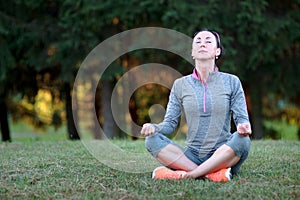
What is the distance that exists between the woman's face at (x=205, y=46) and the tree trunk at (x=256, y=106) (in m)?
7.90

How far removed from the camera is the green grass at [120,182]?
146 inches

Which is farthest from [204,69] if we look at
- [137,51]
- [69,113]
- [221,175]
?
[69,113]

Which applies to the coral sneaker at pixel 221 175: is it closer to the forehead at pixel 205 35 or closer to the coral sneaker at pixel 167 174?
the coral sneaker at pixel 167 174

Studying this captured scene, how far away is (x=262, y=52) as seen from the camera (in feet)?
35.4

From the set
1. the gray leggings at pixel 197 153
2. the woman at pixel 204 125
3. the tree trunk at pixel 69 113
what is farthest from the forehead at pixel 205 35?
the tree trunk at pixel 69 113

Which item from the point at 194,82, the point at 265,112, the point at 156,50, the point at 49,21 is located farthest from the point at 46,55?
the point at 194,82

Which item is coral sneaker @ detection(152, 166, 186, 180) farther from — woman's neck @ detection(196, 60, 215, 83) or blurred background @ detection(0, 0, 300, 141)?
blurred background @ detection(0, 0, 300, 141)

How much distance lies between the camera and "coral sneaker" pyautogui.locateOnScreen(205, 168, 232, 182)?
410 cm

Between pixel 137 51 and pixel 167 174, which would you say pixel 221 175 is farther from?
pixel 137 51

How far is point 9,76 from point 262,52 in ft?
19.5

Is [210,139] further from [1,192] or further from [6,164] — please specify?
[6,164]

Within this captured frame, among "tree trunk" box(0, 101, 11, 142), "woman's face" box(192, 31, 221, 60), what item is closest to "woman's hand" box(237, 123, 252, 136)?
"woman's face" box(192, 31, 221, 60)

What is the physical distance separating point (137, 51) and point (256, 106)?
3.59 metres

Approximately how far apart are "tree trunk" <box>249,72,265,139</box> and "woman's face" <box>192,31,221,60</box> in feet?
25.9
